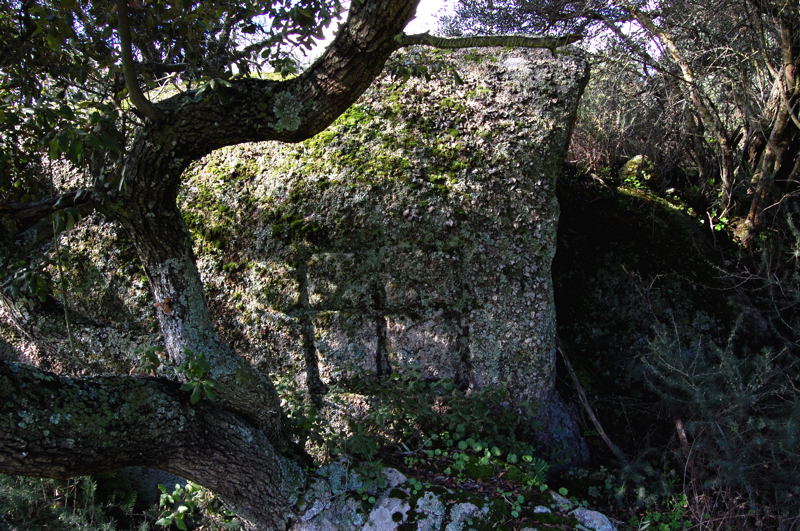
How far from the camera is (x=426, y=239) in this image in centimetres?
395

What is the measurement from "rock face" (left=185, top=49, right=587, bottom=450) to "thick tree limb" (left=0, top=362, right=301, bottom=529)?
1.03 metres

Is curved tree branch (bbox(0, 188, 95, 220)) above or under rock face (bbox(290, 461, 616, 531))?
above

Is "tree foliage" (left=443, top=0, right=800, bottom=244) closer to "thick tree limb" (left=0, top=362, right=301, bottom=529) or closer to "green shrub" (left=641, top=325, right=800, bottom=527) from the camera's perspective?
"green shrub" (left=641, top=325, right=800, bottom=527)

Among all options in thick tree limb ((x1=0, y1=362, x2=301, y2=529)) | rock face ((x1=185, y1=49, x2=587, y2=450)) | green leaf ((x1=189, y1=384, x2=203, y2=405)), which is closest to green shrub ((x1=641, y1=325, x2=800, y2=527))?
rock face ((x1=185, y1=49, x2=587, y2=450))

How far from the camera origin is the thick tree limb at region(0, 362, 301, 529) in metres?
2.28

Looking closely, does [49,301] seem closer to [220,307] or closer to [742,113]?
[220,307]

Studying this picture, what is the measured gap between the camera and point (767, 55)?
467 cm

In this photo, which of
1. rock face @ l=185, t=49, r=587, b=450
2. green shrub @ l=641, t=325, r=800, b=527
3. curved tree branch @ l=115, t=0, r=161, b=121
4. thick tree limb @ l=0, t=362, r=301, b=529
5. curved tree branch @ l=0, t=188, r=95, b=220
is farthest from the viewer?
rock face @ l=185, t=49, r=587, b=450

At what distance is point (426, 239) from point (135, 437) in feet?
6.94

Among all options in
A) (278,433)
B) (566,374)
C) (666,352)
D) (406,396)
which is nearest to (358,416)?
(406,396)

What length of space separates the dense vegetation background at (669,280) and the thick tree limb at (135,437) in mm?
491

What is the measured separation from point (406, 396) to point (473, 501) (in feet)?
2.57

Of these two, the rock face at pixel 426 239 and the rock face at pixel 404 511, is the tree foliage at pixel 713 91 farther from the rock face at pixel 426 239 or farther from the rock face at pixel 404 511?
the rock face at pixel 404 511

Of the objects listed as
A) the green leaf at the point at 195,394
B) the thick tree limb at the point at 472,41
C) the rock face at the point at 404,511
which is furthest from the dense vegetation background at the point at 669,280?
the green leaf at the point at 195,394
